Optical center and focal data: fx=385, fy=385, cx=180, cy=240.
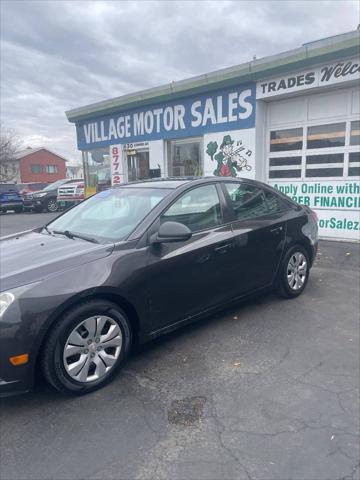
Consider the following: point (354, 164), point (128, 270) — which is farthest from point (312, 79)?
point (128, 270)

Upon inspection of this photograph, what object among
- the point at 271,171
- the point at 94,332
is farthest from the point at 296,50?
the point at 94,332

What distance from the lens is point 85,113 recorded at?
43.2ft

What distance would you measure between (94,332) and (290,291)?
2754 mm

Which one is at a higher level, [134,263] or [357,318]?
[134,263]

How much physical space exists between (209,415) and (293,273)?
2599 millimetres

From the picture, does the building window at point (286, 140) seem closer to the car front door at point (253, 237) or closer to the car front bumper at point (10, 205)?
the car front door at point (253, 237)

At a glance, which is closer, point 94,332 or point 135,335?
point 94,332

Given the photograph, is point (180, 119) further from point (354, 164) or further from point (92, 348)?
point (92, 348)

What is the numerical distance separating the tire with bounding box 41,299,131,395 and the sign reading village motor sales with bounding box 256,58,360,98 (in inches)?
282

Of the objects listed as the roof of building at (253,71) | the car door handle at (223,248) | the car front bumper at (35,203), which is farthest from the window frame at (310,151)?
the car front bumper at (35,203)

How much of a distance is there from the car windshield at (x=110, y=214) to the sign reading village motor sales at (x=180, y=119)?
20.3 ft

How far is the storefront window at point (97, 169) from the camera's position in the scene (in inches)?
529

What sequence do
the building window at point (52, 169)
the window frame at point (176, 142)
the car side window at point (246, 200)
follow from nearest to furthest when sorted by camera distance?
1. the car side window at point (246, 200)
2. the window frame at point (176, 142)
3. the building window at point (52, 169)

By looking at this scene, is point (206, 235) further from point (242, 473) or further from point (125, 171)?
point (125, 171)
